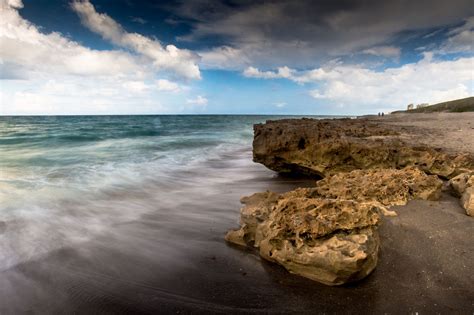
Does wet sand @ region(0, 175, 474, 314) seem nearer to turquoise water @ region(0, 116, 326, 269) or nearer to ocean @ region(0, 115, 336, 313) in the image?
ocean @ region(0, 115, 336, 313)

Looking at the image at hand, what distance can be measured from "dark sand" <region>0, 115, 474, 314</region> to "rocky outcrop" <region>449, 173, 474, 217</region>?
4.3 inches

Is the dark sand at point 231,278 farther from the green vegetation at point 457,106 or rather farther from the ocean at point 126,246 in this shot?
the green vegetation at point 457,106

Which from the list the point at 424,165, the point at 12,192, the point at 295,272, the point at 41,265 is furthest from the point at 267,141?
the point at 12,192

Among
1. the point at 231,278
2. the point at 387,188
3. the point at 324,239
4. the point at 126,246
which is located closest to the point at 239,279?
the point at 231,278

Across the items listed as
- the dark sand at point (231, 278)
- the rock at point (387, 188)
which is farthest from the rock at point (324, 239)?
the rock at point (387, 188)

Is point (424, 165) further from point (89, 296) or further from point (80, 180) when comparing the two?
point (80, 180)

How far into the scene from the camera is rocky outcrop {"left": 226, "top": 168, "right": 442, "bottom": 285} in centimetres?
301

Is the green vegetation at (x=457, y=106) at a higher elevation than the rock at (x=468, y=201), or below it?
higher

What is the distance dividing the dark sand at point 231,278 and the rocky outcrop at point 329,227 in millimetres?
172

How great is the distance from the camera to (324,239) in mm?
3219

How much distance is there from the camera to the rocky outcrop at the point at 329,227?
3.01 m

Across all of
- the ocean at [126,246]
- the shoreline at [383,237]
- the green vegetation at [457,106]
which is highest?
the green vegetation at [457,106]

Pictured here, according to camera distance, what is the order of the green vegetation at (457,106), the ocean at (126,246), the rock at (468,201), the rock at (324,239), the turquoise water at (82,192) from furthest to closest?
the green vegetation at (457,106) < the turquoise water at (82,192) < the rock at (468,201) < the ocean at (126,246) < the rock at (324,239)

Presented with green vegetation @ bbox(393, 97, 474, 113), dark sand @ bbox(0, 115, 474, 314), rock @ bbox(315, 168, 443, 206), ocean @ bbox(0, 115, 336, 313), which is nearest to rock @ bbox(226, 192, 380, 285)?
dark sand @ bbox(0, 115, 474, 314)
